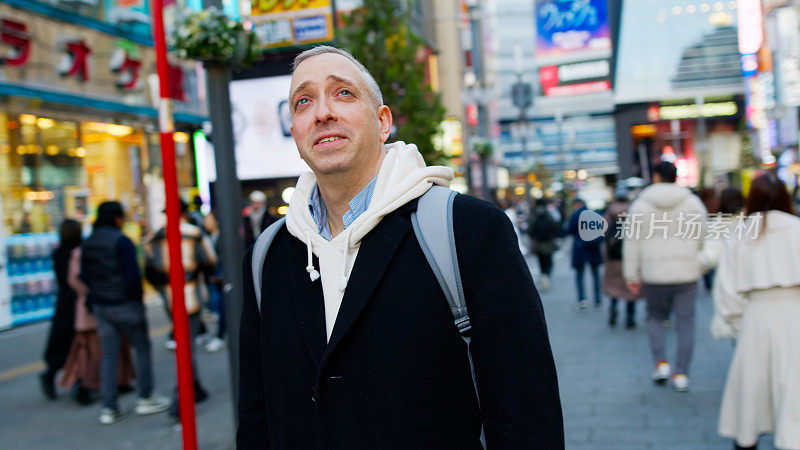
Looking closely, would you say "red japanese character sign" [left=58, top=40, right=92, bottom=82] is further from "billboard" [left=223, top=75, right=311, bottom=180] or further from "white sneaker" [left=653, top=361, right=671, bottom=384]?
"white sneaker" [left=653, top=361, right=671, bottom=384]

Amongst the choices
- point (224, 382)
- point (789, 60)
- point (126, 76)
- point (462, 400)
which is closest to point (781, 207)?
point (462, 400)

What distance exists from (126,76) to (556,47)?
2718cm

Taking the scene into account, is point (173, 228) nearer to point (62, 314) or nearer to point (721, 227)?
point (721, 227)

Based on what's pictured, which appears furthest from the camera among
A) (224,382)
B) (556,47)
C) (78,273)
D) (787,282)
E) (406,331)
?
(556,47)

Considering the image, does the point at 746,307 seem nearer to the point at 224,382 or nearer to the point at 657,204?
the point at 657,204

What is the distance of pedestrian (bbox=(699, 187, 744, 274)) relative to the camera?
13.2ft

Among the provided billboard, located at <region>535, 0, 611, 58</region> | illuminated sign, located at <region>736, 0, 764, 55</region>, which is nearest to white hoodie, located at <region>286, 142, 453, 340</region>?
illuminated sign, located at <region>736, 0, 764, 55</region>

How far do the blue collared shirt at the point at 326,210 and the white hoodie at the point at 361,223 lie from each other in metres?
0.07

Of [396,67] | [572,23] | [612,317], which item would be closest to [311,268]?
[612,317]

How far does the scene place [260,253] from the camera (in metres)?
2.05

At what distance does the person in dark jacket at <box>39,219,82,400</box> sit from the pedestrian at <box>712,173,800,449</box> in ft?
20.4

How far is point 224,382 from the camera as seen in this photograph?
8.06 m

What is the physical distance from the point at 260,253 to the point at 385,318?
503mm

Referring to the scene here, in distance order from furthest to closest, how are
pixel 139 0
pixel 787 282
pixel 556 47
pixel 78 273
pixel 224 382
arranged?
pixel 556 47
pixel 139 0
pixel 224 382
pixel 78 273
pixel 787 282
